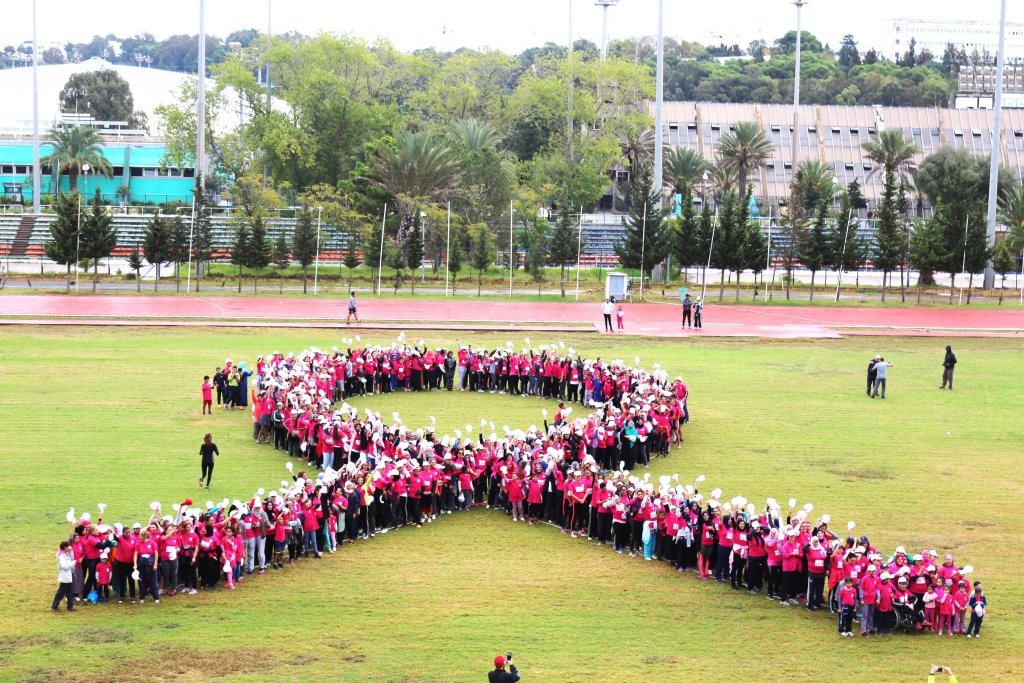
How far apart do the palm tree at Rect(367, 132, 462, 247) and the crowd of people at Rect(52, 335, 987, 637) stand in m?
41.6

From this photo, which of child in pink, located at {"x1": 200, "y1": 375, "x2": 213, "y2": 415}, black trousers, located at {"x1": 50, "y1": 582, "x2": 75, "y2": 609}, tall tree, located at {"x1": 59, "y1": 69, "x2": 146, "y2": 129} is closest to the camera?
black trousers, located at {"x1": 50, "y1": 582, "x2": 75, "y2": 609}

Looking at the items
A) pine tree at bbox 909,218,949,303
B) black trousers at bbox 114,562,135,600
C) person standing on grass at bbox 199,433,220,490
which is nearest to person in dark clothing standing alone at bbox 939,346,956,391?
person standing on grass at bbox 199,433,220,490

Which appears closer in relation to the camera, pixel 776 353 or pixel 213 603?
pixel 213 603

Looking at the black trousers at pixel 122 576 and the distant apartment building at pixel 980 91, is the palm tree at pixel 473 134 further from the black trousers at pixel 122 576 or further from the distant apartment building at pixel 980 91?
the black trousers at pixel 122 576

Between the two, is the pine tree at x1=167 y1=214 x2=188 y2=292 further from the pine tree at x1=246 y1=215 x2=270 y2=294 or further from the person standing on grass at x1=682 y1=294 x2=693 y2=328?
the person standing on grass at x1=682 y1=294 x2=693 y2=328

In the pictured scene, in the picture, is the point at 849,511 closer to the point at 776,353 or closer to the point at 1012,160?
the point at 776,353

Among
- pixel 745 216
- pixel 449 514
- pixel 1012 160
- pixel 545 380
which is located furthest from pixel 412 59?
pixel 449 514

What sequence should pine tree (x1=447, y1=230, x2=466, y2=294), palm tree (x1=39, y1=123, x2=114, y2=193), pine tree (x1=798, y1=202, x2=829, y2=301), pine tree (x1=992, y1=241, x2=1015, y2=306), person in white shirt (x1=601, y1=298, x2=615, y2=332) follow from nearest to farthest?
person in white shirt (x1=601, y1=298, x2=615, y2=332) → pine tree (x1=992, y1=241, x2=1015, y2=306) → pine tree (x1=798, y1=202, x2=829, y2=301) → pine tree (x1=447, y1=230, x2=466, y2=294) → palm tree (x1=39, y1=123, x2=114, y2=193)

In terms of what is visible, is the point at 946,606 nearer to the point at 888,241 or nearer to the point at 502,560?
the point at 502,560

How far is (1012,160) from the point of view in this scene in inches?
3435

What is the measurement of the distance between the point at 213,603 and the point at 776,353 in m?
28.0

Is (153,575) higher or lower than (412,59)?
lower

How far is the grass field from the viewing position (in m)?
13.8

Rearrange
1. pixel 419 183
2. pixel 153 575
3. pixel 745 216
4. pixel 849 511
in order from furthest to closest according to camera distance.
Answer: pixel 419 183, pixel 745 216, pixel 849 511, pixel 153 575
